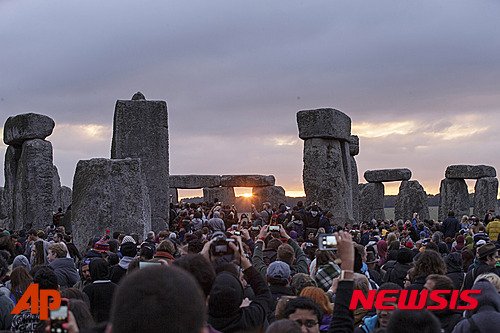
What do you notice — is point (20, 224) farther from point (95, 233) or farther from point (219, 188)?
point (219, 188)

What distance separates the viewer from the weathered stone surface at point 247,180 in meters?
28.5

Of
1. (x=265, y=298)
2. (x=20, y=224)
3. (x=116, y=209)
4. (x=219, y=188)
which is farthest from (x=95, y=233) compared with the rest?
(x=219, y=188)

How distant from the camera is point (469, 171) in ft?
74.0

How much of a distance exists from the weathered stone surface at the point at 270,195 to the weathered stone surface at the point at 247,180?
0.36 m

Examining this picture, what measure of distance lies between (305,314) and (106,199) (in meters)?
7.12

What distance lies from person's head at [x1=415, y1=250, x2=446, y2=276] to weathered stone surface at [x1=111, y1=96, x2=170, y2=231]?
9.23 m

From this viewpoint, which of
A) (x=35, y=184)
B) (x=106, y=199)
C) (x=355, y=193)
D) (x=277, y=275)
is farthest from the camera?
(x=355, y=193)

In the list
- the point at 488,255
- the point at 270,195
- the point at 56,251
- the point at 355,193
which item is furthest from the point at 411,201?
the point at 56,251

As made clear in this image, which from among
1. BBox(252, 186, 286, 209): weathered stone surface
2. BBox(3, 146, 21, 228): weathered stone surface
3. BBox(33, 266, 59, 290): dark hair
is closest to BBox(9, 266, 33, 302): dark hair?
BBox(33, 266, 59, 290): dark hair

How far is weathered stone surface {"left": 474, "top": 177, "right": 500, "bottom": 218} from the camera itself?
22.3 metres

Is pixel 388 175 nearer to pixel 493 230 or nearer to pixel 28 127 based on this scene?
pixel 493 230

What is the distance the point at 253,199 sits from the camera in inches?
1147

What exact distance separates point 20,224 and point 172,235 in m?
7.77

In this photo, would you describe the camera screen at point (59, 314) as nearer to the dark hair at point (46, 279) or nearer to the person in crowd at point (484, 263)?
the dark hair at point (46, 279)
